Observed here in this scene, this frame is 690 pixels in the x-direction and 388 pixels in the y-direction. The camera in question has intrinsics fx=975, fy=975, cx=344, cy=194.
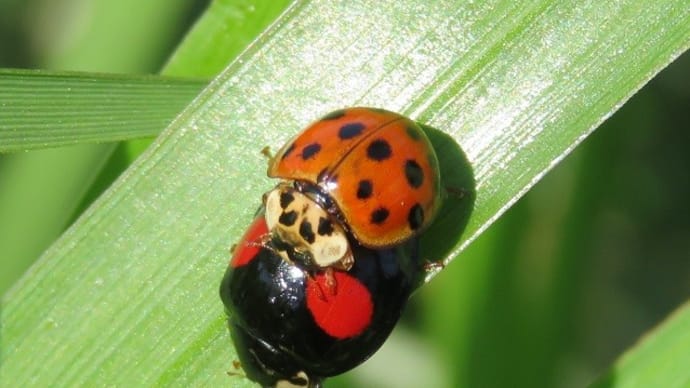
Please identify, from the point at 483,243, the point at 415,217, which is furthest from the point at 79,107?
the point at 483,243

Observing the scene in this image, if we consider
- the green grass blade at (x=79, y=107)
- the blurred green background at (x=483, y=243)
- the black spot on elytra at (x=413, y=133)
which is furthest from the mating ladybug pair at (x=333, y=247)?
the blurred green background at (x=483, y=243)

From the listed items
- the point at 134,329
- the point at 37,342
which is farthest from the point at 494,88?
the point at 37,342

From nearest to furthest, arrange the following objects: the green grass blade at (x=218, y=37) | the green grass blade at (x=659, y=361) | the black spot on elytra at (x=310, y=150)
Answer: the green grass blade at (x=659, y=361) < the black spot on elytra at (x=310, y=150) < the green grass blade at (x=218, y=37)

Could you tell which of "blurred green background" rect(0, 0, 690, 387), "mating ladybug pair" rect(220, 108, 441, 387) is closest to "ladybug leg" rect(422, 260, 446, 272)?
"mating ladybug pair" rect(220, 108, 441, 387)

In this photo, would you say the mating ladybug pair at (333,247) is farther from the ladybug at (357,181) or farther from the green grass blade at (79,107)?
the green grass blade at (79,107)

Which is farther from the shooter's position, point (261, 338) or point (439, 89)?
point (261, 338)

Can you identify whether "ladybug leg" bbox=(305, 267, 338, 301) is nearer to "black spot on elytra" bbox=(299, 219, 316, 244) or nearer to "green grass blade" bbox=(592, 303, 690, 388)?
"black spot on elytra" bbox=(299, 219, 316, 244)

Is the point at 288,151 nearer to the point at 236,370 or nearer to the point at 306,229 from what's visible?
the point at 306,229

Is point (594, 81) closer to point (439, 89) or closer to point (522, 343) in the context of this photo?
point (439, 89)
